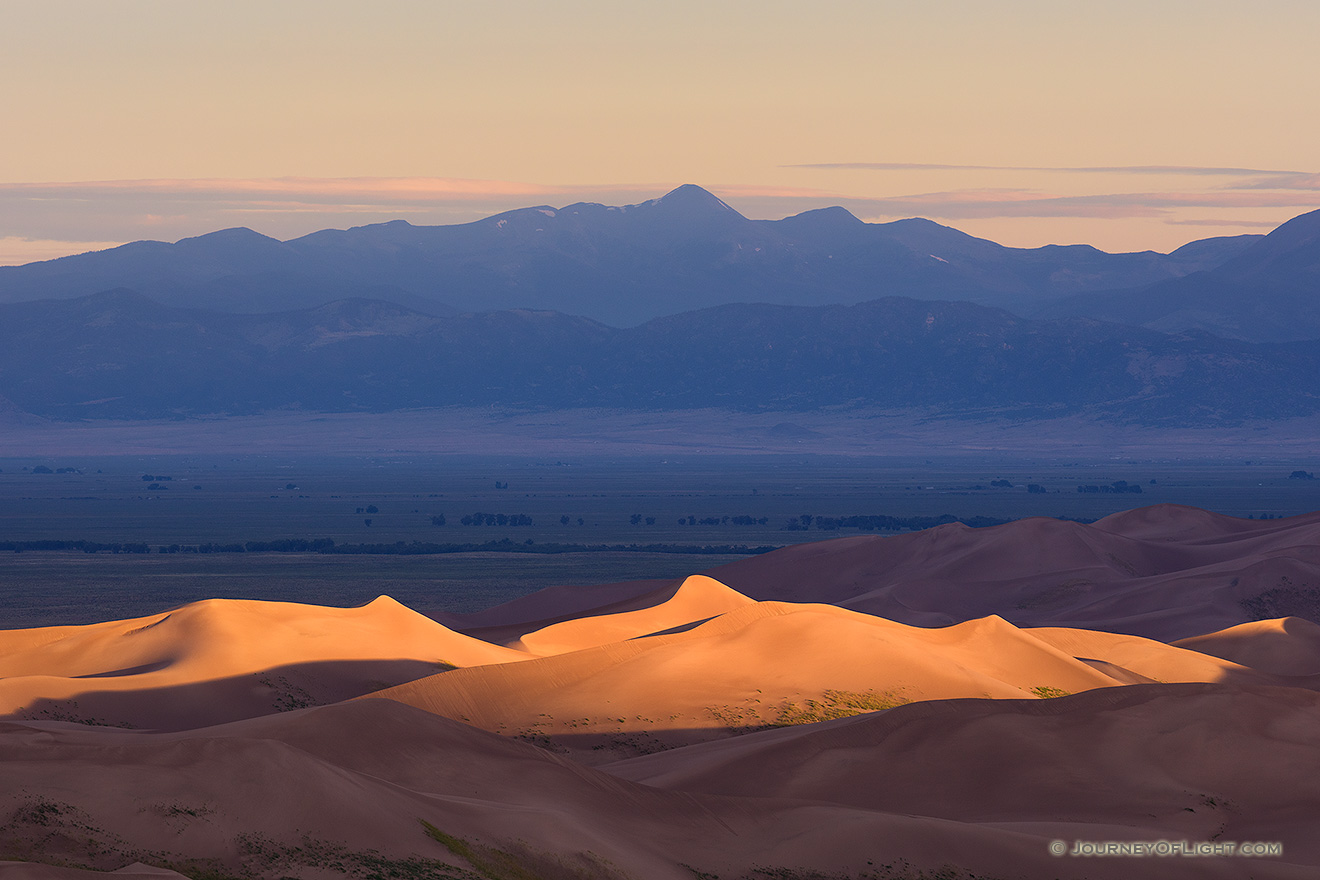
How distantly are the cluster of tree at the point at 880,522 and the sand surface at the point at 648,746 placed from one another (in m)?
44.9

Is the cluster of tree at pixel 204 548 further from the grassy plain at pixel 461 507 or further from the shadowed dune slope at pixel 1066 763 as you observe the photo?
the shadowed dune slope at pixel 1066 763

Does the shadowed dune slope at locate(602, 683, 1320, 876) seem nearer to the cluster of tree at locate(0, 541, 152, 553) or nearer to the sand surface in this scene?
the sand surface

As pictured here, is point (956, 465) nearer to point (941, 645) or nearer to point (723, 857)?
point (941, 645)

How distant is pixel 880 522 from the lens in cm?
9625

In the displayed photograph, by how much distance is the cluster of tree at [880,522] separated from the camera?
94.5m

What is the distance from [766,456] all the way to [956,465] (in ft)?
87.5

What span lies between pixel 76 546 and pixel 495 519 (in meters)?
27.2

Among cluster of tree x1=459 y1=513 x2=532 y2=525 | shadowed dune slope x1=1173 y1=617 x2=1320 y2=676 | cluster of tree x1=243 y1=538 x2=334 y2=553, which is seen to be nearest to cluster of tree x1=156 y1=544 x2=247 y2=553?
cluster of tree x1=243 y1=538 x2=334 y2=553

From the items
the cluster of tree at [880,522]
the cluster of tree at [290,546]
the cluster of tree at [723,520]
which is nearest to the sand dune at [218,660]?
the cluster of tree at [290,546]

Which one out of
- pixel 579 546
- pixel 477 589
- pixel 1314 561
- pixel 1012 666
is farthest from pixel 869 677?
pixel 579 546

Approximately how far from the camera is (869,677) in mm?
33188

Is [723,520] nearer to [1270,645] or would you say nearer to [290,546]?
[290,546]

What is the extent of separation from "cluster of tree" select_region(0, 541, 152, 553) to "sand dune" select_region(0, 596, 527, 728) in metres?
39.5

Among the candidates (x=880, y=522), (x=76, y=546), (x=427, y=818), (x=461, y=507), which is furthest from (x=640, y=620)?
(x=461, y=507)
